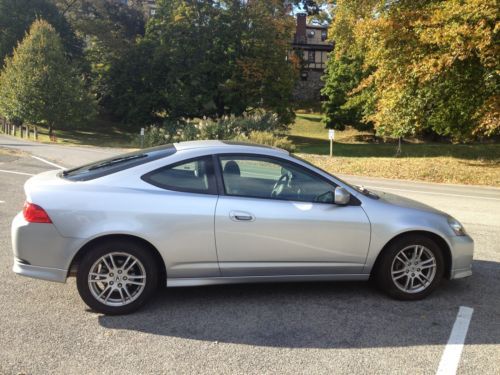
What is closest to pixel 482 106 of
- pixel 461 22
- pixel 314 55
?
pixel 461 22

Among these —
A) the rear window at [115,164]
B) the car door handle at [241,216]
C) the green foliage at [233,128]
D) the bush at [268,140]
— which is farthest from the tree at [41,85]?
the car door handle at [241,216]

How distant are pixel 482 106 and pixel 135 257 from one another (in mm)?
17391

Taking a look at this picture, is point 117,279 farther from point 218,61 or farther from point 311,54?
point 311,54

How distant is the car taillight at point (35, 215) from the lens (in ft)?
13.7

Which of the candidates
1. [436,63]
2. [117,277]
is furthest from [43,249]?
[436,63]

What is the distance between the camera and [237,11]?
43.6 metres

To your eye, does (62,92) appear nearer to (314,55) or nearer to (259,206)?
(259,206)

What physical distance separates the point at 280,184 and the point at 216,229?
0.77 m

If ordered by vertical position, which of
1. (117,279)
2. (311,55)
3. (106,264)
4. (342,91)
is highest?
(311,55)

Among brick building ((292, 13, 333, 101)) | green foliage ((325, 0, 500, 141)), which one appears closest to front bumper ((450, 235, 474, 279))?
green foliage ((325, 0, 500, 141))

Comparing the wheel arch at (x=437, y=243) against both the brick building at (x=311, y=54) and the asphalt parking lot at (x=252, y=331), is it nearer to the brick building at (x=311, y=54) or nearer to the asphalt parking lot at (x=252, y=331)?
the asphalt parking lot at (x=252, y=331)

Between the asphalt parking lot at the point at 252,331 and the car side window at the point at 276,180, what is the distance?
103 cm

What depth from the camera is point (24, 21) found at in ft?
167

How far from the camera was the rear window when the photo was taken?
454 cm
